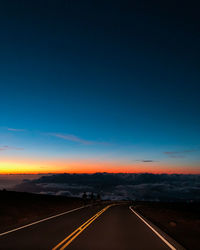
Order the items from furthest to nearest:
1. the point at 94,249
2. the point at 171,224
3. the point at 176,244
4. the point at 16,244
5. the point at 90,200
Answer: the point at 90,200, the point at 171,224, the point at 176,244, the point at 16,244, the point at 94,249

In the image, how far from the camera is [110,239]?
447 inches

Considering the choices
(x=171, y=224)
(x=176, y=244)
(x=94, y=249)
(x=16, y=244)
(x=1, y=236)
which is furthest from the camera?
(x=171, y=224)

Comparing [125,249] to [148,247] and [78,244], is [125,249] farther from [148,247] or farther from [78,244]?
[78,244]

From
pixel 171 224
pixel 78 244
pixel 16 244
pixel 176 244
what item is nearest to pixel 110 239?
pixel 78 244

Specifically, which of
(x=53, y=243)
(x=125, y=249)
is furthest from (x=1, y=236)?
(x=125, y=249)

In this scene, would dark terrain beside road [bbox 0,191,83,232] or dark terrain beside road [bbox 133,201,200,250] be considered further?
dark terrain beside road [bbox 0,191,83,232]

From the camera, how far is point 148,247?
9789 mm

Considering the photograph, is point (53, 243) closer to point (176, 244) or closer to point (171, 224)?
point (176, 244)

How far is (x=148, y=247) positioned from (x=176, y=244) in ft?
4.98

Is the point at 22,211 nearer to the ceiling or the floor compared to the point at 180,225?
nearer to the floor

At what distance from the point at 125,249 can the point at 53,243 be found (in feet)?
8.65

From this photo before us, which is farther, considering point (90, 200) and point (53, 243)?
point (90, 200)

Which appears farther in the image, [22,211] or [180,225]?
[22,211]

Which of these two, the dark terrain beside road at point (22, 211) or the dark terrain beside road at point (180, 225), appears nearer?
the dark terrain beside road at point (180, 225)
